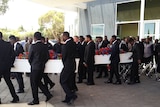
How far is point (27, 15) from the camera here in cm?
5844

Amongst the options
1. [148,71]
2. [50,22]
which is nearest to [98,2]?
[148,71]

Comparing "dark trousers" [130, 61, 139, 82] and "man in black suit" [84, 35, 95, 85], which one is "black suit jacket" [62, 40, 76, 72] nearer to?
"man in black suit" [84, 35, 95, 85]

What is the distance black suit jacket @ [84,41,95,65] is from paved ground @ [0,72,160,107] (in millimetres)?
893

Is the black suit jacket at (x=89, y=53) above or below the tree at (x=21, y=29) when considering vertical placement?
below

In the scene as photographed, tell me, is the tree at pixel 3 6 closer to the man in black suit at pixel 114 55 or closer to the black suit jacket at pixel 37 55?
the man in black suit at pixel 114 55

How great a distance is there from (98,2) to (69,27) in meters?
12.6

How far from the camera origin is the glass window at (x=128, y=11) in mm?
15959

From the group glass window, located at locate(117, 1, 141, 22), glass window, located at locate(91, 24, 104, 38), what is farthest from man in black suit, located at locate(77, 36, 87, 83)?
glass window, located at locate(91, 24, 104, 38)

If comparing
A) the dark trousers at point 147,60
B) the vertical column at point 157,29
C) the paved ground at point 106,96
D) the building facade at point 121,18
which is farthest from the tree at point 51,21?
the paved ground at point 106,96

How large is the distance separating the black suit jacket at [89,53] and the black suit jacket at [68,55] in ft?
7.51

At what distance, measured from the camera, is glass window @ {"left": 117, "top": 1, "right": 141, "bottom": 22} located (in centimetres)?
1596

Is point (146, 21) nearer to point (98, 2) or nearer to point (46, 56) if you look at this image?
point (98, 2)

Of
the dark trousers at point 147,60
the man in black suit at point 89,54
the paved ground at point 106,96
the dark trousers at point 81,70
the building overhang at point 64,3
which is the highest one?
the building overhang at point 64,3

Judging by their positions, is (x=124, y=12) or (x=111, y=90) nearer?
(x=111, y=90)
